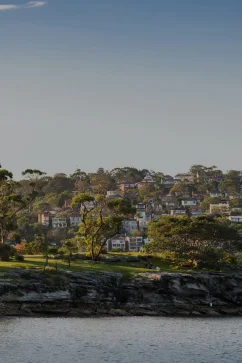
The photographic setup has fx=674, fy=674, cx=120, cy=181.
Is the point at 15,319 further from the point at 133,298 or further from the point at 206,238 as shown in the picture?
the point at 206,238

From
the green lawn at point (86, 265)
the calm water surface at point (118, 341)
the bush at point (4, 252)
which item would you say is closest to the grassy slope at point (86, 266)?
the green lawn at point (86, 265)

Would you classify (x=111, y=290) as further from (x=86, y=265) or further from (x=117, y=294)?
(x=86, y=265)

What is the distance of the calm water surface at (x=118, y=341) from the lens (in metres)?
51.6

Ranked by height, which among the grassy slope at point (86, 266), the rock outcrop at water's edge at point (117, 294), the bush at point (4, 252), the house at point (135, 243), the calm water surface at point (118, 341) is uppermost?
the house at point (135, 243)

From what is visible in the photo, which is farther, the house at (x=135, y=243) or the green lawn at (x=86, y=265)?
the house at (x=135, y=243)

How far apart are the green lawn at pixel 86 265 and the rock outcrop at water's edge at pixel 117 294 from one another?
8.40ft

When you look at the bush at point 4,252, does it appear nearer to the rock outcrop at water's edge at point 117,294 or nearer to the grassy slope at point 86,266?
the grassy slope at point 86,266

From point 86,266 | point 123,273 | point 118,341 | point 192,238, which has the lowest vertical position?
point 118,341

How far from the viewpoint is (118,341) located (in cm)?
5881

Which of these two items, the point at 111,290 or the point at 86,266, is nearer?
the point at 111,290

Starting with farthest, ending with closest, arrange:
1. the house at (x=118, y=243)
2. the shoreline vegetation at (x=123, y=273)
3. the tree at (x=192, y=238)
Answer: the house at (x=118, y=243) < the tree at (x=192, y=238) < the shoreline vegetation at (x=123, y=273)

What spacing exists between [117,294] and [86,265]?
9195mm

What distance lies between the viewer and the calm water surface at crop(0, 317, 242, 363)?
51.6 metres

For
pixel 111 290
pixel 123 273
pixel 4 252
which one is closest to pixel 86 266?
pixel 123 273
